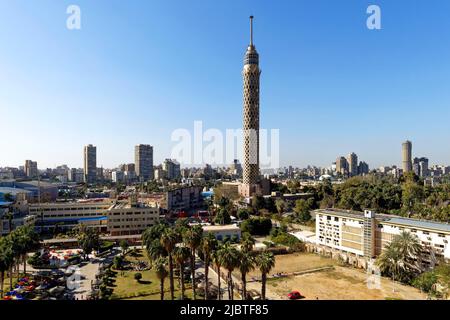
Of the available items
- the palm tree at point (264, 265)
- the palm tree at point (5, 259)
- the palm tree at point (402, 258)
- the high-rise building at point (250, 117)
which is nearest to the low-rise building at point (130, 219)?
the palm tree at point (5, 259)

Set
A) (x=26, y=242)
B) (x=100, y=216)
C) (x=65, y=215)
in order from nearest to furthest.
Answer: (x=26, y=242) → (x=65, y=215) → (x=100, y=216)

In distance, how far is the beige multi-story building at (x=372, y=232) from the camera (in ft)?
78.6

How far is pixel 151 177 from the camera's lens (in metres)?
139

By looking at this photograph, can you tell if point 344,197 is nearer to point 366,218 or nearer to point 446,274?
point 366,218

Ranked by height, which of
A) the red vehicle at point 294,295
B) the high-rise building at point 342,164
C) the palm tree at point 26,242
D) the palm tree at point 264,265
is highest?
the high-rise building at point 342,164

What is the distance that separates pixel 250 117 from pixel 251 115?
1.67 feet

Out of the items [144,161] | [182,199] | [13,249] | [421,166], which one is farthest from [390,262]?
[421,166]

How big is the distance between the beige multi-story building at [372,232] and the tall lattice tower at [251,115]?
29.1 meters

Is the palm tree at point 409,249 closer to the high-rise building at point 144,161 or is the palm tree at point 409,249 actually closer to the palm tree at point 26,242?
the palm tree at point 26,242

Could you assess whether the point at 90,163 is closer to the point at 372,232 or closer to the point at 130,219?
the point at 130,219

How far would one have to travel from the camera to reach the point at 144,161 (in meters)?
137
